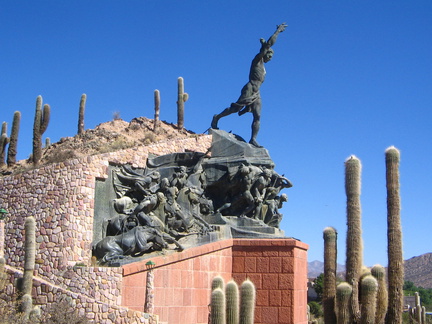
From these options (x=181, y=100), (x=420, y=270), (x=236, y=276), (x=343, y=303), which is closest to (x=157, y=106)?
(x=181, y=100)

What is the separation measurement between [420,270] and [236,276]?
73787 millimetres

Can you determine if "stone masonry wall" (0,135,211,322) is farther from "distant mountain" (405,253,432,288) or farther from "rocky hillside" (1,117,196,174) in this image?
"distant mountain" (405,253,432,288)

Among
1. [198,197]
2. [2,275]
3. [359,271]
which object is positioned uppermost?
[198,197]

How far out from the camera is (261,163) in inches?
888

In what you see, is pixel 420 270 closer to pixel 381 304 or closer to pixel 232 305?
pixel 381 304

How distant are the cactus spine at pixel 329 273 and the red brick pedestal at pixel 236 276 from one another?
2.86m

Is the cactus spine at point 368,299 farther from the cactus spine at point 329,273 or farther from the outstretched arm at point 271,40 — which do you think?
the outstretched arm at point 271,40

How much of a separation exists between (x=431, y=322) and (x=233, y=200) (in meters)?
15.8

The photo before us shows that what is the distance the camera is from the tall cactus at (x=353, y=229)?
49.8ft

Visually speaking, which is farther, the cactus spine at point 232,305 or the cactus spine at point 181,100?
the cactus spine at point 181,100

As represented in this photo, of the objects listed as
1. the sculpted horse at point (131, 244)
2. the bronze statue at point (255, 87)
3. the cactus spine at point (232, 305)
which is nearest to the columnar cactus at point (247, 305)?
the cactus spine at point (232, 305)

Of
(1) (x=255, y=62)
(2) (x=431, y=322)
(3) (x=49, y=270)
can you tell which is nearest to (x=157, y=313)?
(3) (x=49, y=270)

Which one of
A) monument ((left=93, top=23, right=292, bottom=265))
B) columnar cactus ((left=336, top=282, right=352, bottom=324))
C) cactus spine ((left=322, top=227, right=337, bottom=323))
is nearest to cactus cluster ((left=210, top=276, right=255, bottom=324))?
columnar cactus ((left=336, top=282, right=352, bottom=324))

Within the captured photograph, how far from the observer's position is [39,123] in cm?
2741
